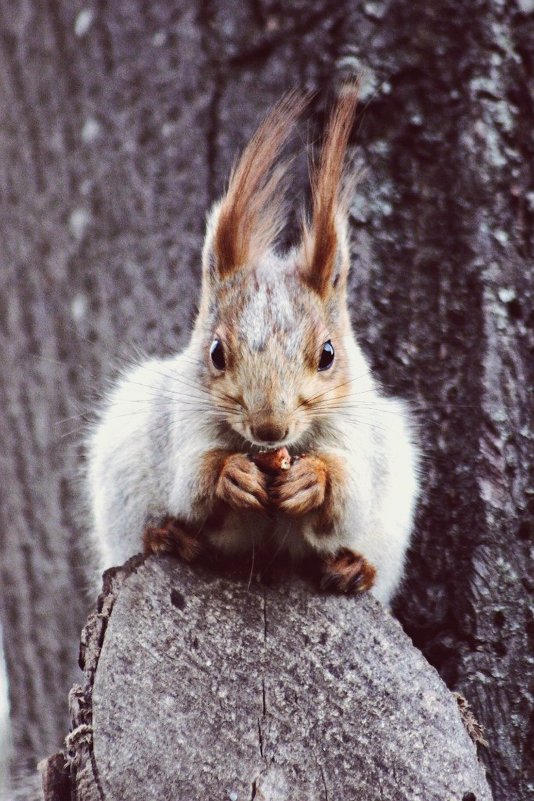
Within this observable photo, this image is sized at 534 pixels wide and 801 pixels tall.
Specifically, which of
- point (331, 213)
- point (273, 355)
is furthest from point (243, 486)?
point (331, 213)

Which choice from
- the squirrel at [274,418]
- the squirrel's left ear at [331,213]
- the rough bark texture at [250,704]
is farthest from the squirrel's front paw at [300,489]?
the squirrel's left ear at [331,213]

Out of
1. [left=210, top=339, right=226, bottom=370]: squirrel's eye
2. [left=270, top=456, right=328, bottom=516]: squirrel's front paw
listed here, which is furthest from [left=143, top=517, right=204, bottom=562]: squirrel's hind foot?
[left=210, top=339, right=226, bottom=370]: squirrel's eye

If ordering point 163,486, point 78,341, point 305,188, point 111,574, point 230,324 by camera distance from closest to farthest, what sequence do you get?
point 111,574 → point 230,324 → point 163,486 → point 305,188 → point 78,341

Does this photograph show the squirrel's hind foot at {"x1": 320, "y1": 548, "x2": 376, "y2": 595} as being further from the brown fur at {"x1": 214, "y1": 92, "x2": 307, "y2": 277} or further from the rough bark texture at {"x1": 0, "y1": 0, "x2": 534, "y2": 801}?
the brown fur at {"x1": 214, "y1": 92, "x2": 307, "y2": 277}

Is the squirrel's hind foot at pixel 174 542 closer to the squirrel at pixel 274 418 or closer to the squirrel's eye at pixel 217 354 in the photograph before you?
the squirrel at pixel 274 418

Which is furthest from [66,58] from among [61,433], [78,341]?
[61,433]

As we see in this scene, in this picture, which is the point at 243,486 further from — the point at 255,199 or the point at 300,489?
the point at 255,199

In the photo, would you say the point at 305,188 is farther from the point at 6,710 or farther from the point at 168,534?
the point at 6,710
